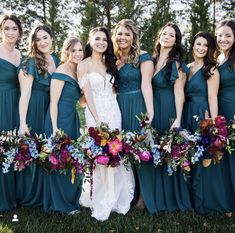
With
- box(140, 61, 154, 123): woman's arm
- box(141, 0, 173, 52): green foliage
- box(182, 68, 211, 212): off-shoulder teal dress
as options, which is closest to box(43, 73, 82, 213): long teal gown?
box(140, 61, 154, 123): woman's arm

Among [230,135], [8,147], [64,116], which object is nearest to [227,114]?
[230,135]

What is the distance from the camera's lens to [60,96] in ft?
19.9

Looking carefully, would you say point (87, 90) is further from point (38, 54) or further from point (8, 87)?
point (8, 87)

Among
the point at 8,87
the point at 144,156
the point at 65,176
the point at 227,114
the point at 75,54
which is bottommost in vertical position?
the point at 65,176

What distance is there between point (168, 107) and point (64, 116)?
4.86 feet

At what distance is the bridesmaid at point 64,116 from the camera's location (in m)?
6.01

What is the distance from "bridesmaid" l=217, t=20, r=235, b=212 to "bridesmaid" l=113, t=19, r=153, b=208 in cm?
103

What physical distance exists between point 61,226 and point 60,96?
1752 mm

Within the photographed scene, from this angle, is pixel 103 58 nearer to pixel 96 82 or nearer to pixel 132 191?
pixel 96 82

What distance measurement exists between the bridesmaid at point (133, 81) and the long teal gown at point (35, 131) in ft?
3.50

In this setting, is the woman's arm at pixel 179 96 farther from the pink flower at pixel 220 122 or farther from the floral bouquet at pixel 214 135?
the pink flower at pixel 220 122

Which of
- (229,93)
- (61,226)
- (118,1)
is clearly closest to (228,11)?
(118,1)

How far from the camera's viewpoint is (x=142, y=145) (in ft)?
18.7

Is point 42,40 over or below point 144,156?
over
